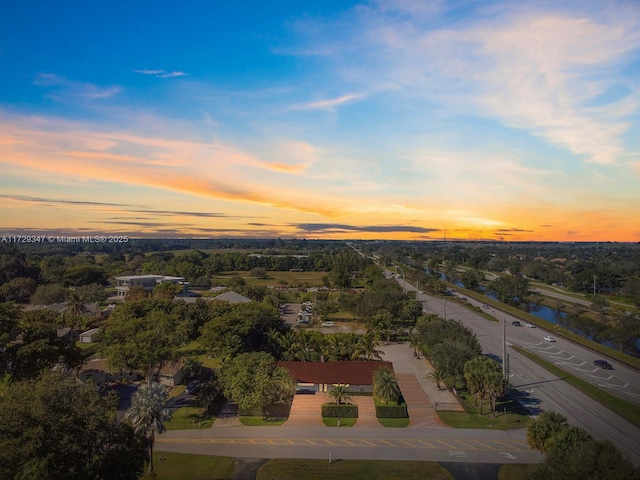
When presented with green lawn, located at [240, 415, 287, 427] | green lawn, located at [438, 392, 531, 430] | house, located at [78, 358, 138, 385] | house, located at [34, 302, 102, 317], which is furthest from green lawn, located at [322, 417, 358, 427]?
house, located at [34, 302, 102, 317]

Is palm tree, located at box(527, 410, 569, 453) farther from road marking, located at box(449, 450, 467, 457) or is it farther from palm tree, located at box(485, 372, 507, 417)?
palm tree, located at box(485, 372, 507, 417)

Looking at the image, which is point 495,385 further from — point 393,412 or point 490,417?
point 393,412

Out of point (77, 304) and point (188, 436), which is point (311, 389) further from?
point (77, 304)

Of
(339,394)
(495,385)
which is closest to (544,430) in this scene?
(495,385)

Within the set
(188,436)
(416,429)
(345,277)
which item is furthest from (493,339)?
(345,277)

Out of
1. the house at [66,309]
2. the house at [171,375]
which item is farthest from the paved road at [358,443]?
→ the house at [66,309]

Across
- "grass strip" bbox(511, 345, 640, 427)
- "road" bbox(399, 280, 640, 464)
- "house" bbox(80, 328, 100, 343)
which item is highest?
"grass strip" bbox(511, 345, 640, 427)
